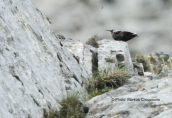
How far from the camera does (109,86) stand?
6035 mm

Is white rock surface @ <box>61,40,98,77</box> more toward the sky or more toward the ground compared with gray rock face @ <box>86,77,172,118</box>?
more toward the sky

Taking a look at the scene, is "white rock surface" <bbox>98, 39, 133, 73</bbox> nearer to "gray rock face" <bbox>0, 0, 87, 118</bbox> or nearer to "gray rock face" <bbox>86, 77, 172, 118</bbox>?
"gray rock face" <bbox>0, 0, 87, 118</bbox>

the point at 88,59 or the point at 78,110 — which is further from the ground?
the point at 88,59

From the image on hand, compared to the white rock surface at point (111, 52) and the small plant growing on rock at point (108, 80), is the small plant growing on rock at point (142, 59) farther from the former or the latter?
the small plant growing on rock at point (108, 80)

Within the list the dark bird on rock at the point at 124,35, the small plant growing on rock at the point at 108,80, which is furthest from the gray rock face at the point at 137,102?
the dark bird on rock at the point at 124,35

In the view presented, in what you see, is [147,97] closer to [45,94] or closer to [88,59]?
[45,94]

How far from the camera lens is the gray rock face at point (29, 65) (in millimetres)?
3098

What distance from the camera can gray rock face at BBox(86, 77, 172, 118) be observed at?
3.44m

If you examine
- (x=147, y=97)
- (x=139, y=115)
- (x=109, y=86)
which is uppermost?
(x=109, y=86)

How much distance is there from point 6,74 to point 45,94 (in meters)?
0.90

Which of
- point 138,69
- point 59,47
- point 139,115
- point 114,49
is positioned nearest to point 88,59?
point 114,49

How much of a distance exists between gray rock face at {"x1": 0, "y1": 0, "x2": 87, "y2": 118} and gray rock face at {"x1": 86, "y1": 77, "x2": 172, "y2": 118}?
0.72m

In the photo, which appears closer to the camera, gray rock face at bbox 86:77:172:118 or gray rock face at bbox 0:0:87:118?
gray rock face at bbox 0:0:87:118

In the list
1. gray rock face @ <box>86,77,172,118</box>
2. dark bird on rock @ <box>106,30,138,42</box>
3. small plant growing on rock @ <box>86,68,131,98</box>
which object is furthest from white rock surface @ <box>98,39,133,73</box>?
gray rock face @ <box>86,77,172,118</box>
